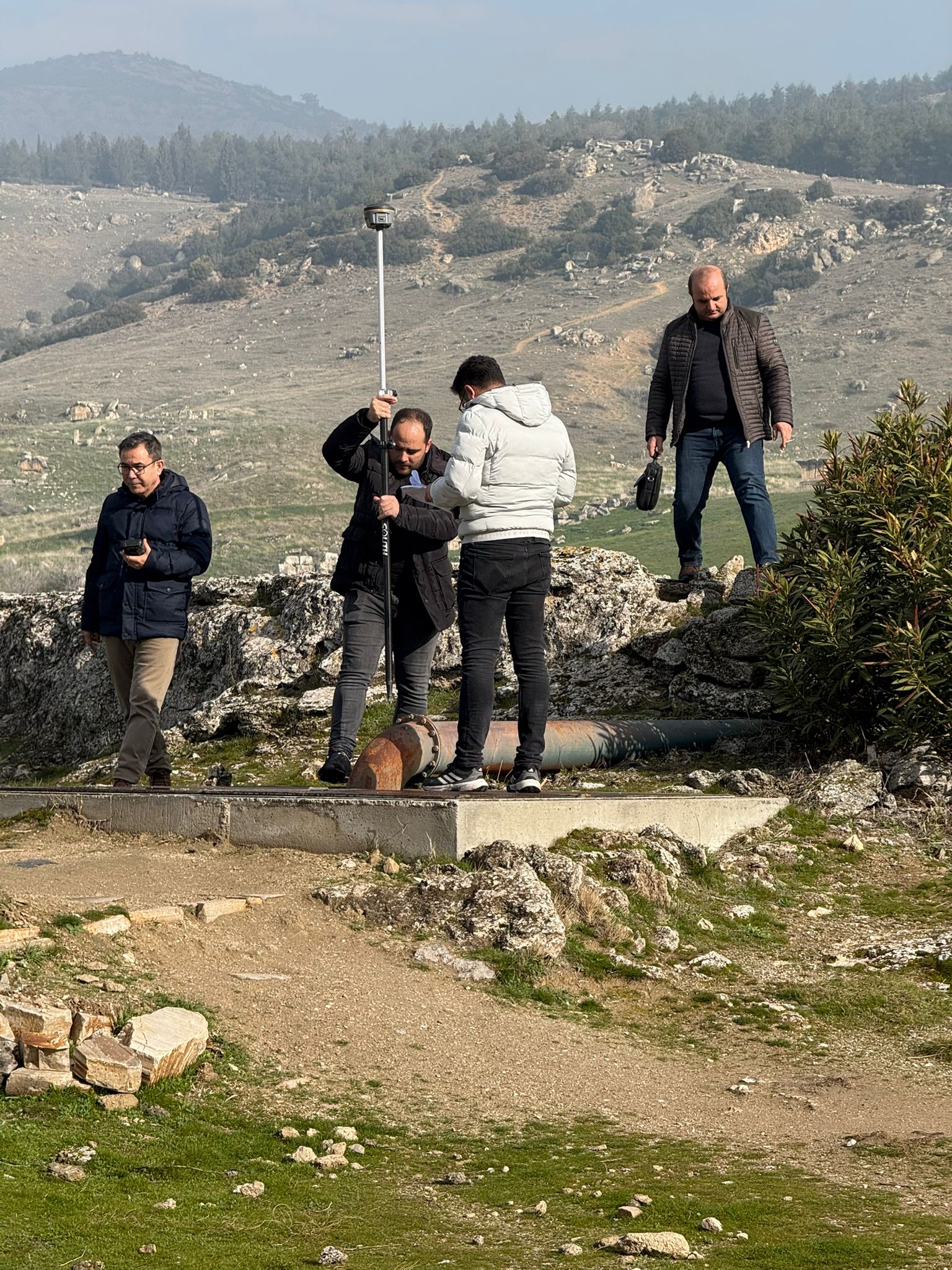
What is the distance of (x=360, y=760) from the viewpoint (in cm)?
765

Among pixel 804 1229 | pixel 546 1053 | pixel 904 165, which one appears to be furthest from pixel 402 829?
pixel 904 165

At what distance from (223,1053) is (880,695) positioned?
5.29m

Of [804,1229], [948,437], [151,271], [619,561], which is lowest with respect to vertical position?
[804,1229]

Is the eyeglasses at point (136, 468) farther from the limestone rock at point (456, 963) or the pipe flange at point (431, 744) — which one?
the limestone rock at point (456, 963)

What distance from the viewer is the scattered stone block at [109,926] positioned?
5582 millimetres

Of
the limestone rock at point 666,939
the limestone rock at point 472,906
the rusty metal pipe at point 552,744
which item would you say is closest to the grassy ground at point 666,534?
the rusty metal pipe at point 552,744

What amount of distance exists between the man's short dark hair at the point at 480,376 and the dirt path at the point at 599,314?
80.5 metres

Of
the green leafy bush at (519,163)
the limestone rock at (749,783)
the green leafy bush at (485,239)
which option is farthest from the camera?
the green leafy bush at (519,163)

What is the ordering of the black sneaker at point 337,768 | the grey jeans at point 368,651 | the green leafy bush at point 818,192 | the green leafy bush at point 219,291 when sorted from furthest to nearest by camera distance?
the green leafy bush at point 219,291 → the green leafy bush at point 818,192 → the grey jeans at point 368,651 → the black sneaker at point 337,768

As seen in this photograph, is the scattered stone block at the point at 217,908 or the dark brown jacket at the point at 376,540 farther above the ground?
the dark brown jacket at the point at 376,540

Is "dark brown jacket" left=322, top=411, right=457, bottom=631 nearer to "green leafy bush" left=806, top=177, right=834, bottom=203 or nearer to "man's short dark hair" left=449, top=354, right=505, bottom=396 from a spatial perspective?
"man's short dark hair" left=449, top=354, right=505, bottom=396

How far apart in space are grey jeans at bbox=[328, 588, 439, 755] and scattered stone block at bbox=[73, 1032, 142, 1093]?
3.51 meters

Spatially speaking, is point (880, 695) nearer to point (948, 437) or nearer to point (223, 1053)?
point (948, 437)

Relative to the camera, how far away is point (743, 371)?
9.97m
